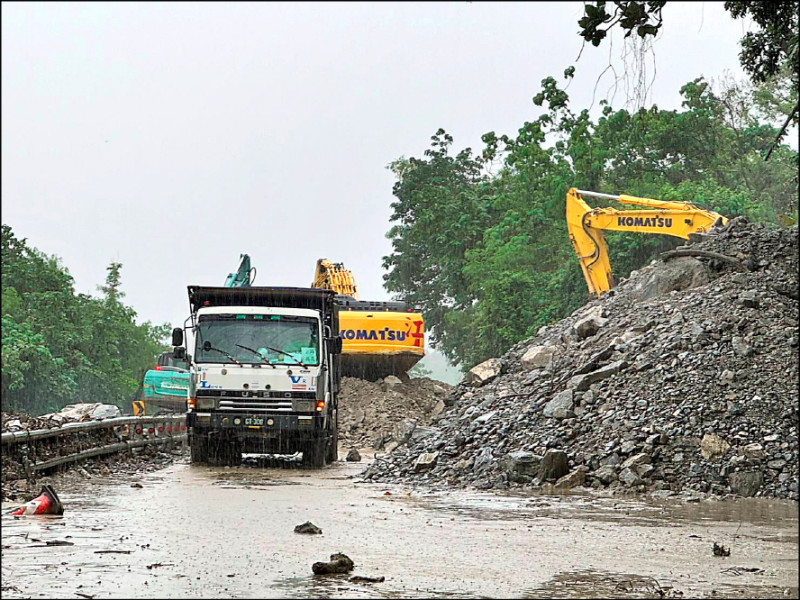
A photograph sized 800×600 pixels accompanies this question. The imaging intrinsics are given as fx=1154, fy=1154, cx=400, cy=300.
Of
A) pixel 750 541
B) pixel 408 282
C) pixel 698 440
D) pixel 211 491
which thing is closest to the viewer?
pixel 750 541

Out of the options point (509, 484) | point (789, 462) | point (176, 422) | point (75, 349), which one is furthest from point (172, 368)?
point (789, 462)

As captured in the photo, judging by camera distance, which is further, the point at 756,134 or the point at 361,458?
the point at 756,134

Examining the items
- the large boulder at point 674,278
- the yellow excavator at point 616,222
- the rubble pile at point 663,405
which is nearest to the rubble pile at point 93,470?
the rubble pile at point 663,405

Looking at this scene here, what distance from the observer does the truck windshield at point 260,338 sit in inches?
832

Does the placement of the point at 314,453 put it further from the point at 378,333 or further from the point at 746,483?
the point at 378,333

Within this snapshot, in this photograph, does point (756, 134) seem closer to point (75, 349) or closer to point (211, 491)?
point (75, 349)

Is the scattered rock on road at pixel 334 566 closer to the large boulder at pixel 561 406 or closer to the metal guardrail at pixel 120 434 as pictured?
the metal guardrail at pixel 120 434

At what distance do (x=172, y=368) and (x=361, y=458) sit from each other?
1780 cm

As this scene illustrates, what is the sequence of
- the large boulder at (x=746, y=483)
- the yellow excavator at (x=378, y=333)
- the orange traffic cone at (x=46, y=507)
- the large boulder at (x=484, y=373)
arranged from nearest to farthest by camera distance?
the orange traffic cone at (x=46, y=507), the large boulder at (x=746, y=483), the large boulder at (x=484, y=373), the yellow excavator at (x=378, y=333)

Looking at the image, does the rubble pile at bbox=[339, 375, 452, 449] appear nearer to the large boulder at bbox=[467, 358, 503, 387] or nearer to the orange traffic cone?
the large boulder at bbox=[467, 358, 503, 387]

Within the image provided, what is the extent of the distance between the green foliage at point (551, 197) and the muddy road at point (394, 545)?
100 feet

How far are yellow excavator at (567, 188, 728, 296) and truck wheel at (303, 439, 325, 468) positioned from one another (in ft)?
43.1

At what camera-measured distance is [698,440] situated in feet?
59.1

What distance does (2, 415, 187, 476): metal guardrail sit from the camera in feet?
53.7
